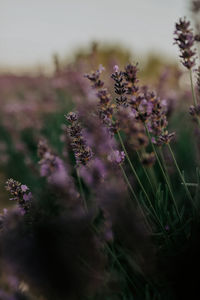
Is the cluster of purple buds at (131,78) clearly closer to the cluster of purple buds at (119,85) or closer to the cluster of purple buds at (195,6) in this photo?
the cluster of purple buds at (119,85)

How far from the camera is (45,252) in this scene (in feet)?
3.33

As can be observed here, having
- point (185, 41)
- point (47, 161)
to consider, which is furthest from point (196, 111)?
point (47, 161)

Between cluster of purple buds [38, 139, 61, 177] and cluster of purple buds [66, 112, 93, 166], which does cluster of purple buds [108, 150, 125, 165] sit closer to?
cluster of purple buds [66, 112, 93, 166]

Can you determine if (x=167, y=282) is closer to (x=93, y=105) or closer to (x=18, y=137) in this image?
(x=93, y=105)

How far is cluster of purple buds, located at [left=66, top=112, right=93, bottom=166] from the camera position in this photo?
100cm

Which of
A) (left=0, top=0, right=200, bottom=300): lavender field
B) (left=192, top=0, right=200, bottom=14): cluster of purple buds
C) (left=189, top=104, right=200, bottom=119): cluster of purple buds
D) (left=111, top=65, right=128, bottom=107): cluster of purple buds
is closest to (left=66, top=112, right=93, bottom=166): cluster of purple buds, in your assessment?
(left=0, top=0, right=200, bottom=300): lavender field

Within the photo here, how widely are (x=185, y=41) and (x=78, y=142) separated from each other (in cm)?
51

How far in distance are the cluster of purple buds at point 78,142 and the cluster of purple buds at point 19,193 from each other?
8.3 inches

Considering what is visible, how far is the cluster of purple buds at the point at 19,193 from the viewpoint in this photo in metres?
1.02

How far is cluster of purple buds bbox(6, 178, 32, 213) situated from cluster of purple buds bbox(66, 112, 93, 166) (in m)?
0.21

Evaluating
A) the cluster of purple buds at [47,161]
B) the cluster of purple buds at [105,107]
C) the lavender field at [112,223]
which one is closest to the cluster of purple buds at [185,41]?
the lavender field at [112,223]

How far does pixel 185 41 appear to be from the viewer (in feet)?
3.52

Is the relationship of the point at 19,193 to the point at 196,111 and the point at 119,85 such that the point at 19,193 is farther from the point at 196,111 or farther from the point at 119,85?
the point at 196,111

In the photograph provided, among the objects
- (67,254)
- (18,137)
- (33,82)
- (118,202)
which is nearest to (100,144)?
(118,202)
